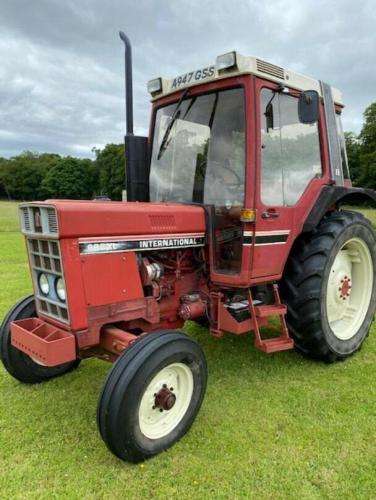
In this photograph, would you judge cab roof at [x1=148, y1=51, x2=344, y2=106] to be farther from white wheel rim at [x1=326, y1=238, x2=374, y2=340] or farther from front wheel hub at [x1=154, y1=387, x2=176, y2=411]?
front wheel hub at [x1=154, y1=387, x2=176, y2=411]

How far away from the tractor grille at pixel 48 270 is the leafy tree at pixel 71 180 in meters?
54.9

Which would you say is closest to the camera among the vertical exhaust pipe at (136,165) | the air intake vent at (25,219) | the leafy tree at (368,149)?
the air intake vent at (25,219)

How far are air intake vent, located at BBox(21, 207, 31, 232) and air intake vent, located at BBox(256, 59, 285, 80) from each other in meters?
2.00

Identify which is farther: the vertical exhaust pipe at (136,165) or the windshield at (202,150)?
the vertical exhaust pipe at (136,165)

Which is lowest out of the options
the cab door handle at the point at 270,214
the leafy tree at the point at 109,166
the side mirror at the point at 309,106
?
the cab door handle at the point at 270,214

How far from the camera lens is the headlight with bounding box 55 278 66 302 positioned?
2728 mm

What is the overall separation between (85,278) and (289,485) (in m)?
1.74

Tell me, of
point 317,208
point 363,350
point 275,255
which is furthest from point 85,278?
point 363,350

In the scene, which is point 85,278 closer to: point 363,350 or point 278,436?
point 278,436

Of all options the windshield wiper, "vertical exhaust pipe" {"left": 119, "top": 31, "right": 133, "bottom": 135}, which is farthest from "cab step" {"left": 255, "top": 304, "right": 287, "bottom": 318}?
"vertical exhaust pipe" {"left": 119, "top": 31, "right": 133, "bottom": 135}

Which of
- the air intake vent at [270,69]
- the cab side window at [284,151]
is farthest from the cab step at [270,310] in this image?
the air intake vent at [270,69]

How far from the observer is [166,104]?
371 centimetres

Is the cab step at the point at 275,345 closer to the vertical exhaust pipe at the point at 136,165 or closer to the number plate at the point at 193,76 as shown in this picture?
the vertical exhaust pipe at the point at 136,165

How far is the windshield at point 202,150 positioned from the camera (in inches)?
129
